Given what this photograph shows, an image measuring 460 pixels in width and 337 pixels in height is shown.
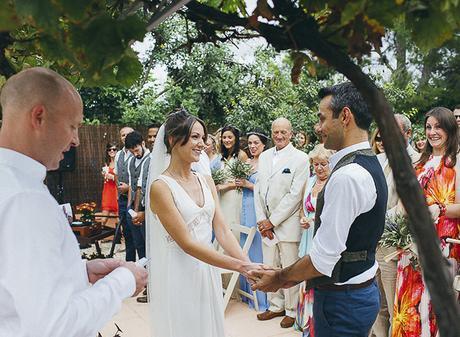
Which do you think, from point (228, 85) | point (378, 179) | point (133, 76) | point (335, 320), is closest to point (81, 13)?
point (133, 76)

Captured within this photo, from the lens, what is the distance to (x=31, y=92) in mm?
1480

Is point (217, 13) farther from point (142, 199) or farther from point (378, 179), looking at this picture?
point (142, 199)

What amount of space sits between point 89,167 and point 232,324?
8.12 m

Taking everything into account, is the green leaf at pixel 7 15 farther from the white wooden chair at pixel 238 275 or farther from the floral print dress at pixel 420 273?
the white wooden chair at pixel 238 275

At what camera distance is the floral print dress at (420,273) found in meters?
3.81

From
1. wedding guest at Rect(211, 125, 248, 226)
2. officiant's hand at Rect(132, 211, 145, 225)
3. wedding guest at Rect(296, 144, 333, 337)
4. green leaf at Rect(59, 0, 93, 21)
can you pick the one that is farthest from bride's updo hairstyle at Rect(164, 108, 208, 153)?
officiant's hand at Rect(132, 211, 145, 225)

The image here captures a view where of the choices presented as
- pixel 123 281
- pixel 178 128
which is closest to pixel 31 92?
pixel 123 281

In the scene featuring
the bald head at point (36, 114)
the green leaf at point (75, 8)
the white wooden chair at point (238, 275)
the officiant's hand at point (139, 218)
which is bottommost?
the white wooden chair at point (238, 275)

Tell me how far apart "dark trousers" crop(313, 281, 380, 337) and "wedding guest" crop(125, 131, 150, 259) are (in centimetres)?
426

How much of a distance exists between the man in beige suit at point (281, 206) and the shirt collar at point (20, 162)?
3.99m

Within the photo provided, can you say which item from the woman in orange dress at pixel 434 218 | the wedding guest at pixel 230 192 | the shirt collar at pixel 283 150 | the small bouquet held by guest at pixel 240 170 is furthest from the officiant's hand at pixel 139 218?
the woman in orange dress at pixel 434 218

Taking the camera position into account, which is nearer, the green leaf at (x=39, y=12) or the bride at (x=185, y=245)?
the green leaf at (x=39, y=12)

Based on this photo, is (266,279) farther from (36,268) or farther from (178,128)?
(36,268)

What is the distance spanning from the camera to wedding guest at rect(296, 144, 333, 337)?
4.66m
